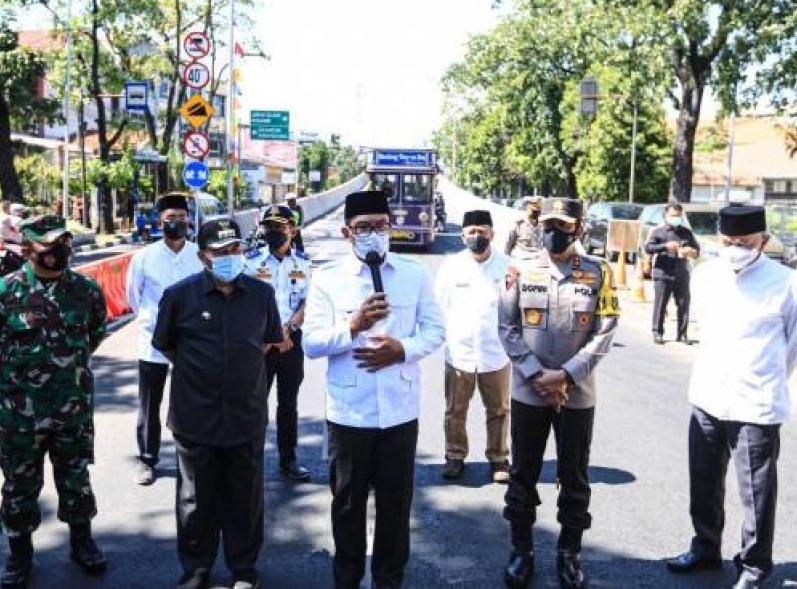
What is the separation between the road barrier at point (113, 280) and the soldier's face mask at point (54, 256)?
8.59 metres

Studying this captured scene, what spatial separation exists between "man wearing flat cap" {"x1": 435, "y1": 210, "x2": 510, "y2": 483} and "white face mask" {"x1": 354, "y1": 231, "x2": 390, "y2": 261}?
2165 millimetres

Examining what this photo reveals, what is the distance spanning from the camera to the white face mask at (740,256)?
15.1ft

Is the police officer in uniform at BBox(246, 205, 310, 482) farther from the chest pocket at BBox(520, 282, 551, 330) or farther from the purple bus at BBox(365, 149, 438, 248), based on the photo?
the purple bus at BBox(365, 149, 438, 248)

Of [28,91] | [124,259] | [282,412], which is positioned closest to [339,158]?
[28,91]

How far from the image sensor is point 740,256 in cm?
463

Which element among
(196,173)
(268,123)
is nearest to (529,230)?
(196,173)

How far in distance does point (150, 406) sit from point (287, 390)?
0.96 m

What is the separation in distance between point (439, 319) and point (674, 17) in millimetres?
22895

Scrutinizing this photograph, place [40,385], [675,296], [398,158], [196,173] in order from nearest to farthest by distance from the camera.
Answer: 1. [40,385]
2. [675,296]
3. [196,173]
4. [398,158]

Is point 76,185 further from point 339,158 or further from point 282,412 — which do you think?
point 339,158

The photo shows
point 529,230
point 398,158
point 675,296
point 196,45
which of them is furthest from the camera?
point 398,158

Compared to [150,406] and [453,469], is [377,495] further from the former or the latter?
[150,406]

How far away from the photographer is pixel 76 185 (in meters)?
38.2

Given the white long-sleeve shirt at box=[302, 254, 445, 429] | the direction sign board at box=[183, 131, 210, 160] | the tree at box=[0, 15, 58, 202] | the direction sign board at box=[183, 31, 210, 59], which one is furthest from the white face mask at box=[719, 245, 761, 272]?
the tree at box=[0, 15, 58, 202]
